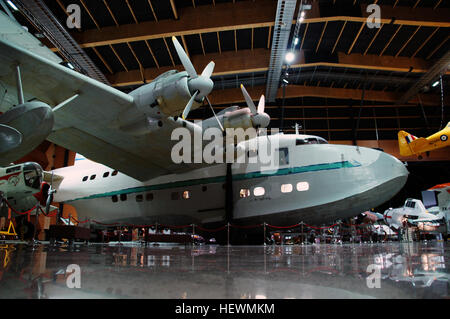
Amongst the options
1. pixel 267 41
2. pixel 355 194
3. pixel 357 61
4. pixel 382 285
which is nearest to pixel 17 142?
pixel 382 285

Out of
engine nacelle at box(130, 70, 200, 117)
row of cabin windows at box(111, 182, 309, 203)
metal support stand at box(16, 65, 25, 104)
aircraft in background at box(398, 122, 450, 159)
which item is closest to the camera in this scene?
metal support stand at box(16, 65, 25, 104)

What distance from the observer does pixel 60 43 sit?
1316 centimetres

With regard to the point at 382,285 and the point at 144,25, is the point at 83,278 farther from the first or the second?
the point at 144,25

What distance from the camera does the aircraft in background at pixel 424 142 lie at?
15.7 metres

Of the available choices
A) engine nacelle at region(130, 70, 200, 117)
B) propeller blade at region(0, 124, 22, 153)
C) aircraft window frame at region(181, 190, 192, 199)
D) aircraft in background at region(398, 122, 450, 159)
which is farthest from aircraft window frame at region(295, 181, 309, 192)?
aircraft in background at region(398, 122, 450, 159)

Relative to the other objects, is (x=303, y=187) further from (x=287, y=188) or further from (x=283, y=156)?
(x=283, y=156)

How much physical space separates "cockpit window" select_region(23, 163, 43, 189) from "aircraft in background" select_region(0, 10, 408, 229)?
74.3 inches

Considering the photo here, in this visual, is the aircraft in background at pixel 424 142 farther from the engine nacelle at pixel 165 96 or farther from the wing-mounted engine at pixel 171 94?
the engine nacelle at pixel 165 96

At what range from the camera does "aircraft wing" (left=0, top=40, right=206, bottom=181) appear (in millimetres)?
6270

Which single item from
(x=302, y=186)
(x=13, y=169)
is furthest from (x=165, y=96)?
(x=13, y=169)

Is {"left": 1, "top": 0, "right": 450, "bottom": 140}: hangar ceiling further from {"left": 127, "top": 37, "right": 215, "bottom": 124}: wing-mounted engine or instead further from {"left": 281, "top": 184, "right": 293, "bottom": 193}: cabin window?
{"left": 281, "top": 184, "right": 293, "bottom": 193}: cabin window

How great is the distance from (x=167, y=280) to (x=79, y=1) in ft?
45.6

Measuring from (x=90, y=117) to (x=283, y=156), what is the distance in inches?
248

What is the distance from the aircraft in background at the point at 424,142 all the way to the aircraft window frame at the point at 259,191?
1218cm
